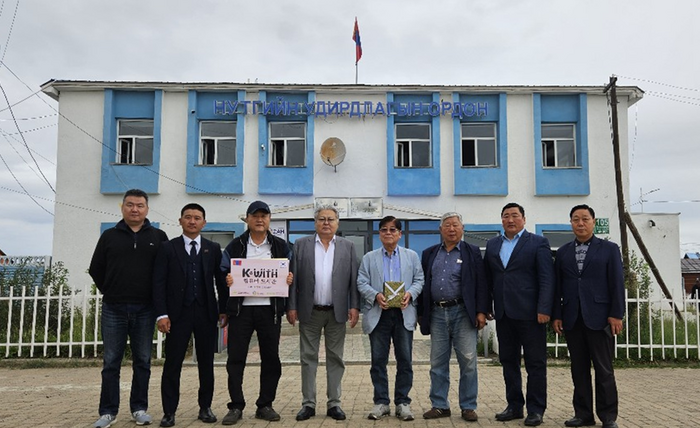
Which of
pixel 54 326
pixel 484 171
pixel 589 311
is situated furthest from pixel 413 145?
pixel 589 311

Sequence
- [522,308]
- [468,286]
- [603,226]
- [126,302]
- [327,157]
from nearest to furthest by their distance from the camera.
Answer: [126,302], [522,308], [468,286], [327,157], [603,226]

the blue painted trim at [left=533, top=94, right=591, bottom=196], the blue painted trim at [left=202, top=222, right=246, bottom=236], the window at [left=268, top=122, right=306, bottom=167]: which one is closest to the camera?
the blue painted trim at [left=202, top=222, right=246, bottom=236]

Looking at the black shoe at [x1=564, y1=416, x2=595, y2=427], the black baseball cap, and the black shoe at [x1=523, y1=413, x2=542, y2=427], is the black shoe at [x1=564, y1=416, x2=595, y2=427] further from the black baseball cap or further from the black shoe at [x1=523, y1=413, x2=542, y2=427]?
the black baseball cap

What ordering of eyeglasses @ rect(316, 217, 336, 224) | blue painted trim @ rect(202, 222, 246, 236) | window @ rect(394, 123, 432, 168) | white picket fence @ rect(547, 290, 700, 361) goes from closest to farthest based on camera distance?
eyeglasses @ rect(316, 217, 336, 224), white picket fence @ rect(547, 290, 700, 361), blue painted trim @ rect(202, 222, 246, 236), window @ rect(394, 123, 432, 168)

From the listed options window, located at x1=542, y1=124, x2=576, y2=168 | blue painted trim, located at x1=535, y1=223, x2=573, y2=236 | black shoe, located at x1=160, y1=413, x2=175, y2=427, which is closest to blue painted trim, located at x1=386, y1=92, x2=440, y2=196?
blue painted trim, located at x1=535, y1=223, x2=573, y2=236

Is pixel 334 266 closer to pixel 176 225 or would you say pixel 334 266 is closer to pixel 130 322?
pixel 130 322

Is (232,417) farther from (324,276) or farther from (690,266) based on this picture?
(690,266)

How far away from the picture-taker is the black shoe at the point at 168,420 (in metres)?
5.82

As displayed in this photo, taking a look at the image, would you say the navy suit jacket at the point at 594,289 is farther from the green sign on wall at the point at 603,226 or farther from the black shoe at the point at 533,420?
the green sign on wall at the point at 603,226

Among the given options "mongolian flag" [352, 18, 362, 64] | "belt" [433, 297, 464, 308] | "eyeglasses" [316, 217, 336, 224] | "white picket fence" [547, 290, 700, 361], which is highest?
"mongolian flag" [352, 18, 362, 64]

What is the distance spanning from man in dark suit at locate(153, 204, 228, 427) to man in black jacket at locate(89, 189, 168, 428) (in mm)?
171

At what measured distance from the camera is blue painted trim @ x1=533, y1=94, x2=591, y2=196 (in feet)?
64.3

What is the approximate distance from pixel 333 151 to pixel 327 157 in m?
0.26

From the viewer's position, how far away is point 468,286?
6191mm
